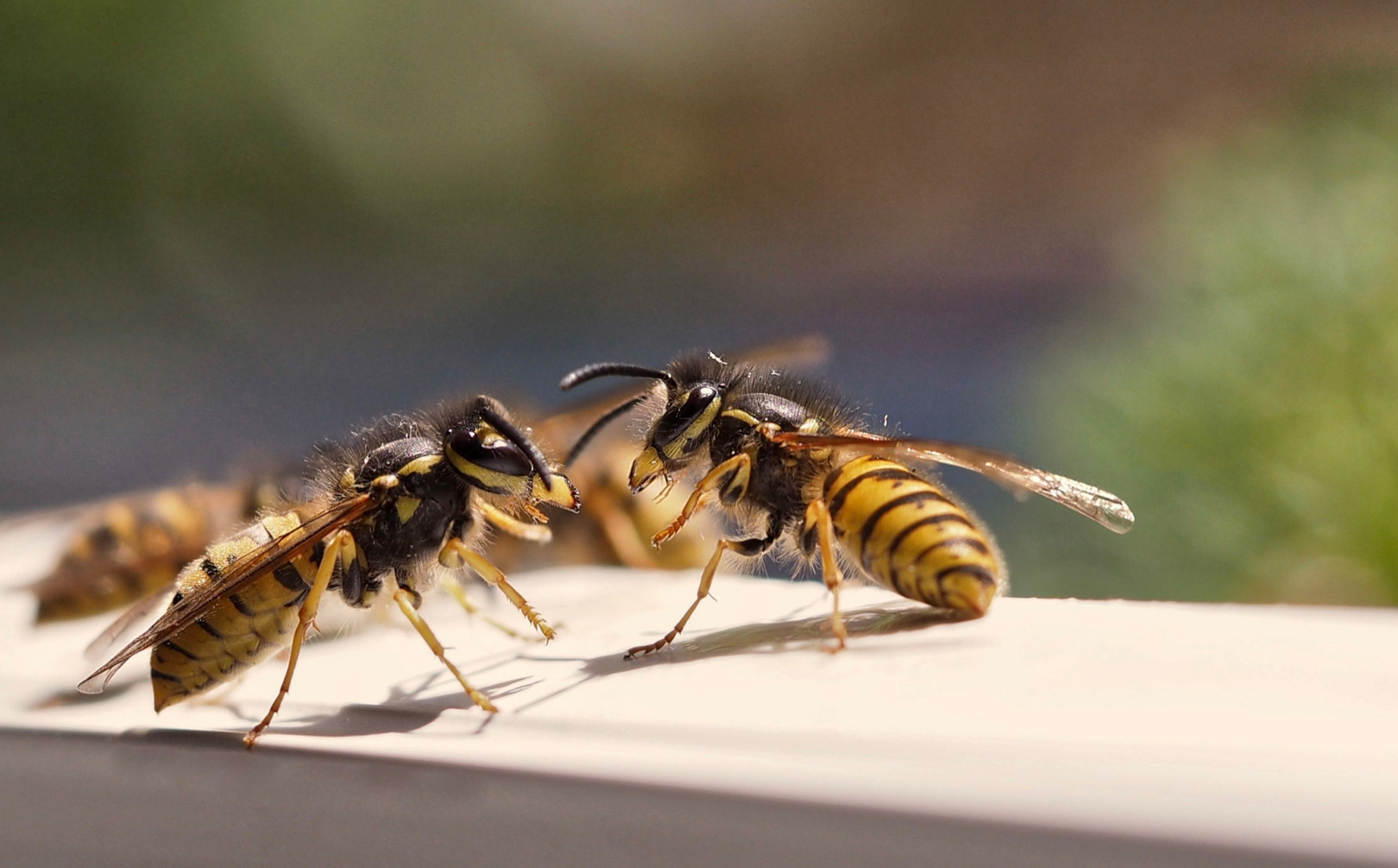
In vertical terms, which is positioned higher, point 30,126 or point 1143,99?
point 1143,99

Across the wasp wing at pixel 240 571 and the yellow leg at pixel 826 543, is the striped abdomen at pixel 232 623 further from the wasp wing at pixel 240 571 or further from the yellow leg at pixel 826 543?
the yellow leg at pixel 826 543

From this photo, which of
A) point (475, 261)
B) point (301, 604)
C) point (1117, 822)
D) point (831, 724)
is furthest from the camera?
point (475, 261)

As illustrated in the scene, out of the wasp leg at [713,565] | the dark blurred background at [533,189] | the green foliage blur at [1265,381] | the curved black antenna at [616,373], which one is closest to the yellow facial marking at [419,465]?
the curved black antenna at [616,373]

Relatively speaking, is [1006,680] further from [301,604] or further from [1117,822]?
[301,604]

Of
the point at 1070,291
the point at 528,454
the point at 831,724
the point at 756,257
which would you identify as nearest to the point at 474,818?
the point at 831,724

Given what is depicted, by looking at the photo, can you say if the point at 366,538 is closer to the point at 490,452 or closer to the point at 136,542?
the point at 490,452

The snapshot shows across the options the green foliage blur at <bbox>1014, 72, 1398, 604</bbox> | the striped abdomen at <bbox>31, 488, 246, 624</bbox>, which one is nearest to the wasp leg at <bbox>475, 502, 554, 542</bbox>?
the striped abdomen at <bbox>31, 488, 246, 624</bbox>

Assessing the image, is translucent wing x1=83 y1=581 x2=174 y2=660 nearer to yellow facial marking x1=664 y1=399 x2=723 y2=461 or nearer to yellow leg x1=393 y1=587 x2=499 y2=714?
yellow leg x1=393 y1=587 x2=499 y2=714
